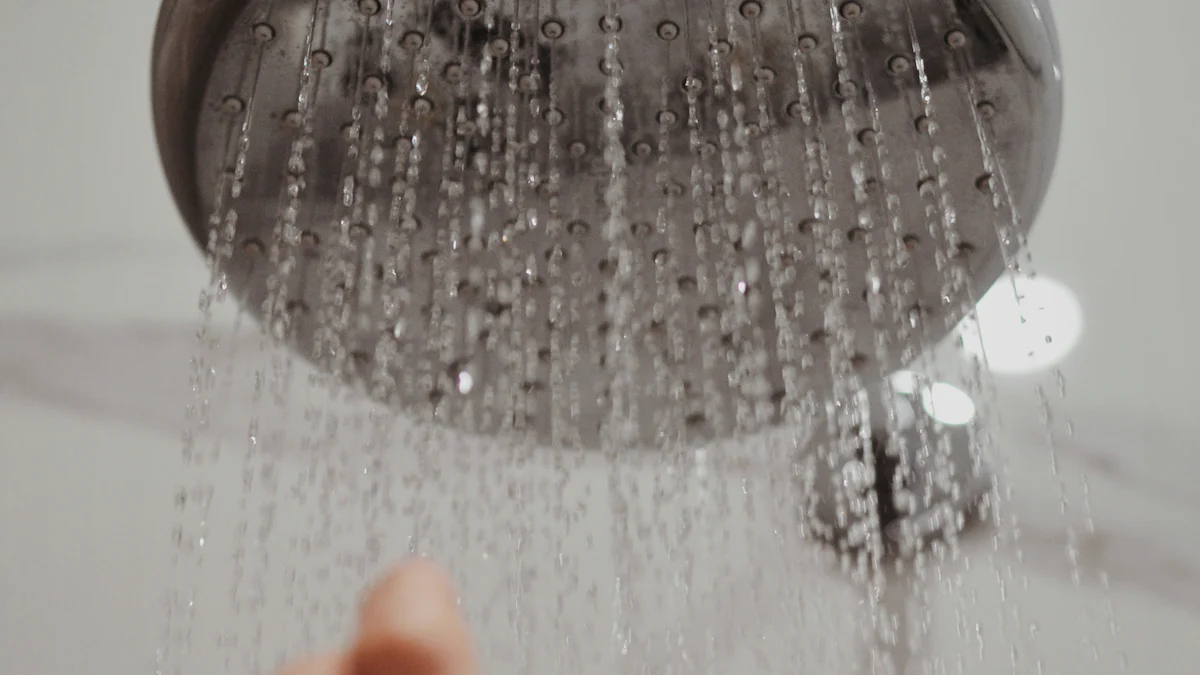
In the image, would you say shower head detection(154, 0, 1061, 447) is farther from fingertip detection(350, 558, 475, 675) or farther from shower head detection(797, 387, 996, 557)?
fingertip detection(350, 558, 475, 675)

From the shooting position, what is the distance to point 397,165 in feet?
2.45

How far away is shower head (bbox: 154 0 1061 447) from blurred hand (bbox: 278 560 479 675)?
0.36 metres

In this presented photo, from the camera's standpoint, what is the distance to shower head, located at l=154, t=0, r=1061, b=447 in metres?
0.69

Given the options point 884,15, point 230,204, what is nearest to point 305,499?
point 230,204

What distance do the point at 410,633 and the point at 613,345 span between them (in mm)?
448

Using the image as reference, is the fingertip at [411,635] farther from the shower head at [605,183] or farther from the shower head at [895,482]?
the shower head at [895,482]

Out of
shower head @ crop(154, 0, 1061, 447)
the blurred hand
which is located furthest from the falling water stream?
the blurred hand

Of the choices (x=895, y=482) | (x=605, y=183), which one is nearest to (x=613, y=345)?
(x=605, y=183)

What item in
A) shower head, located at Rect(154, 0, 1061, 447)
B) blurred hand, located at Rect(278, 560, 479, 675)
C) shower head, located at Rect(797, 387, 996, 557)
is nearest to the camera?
blurred hand, located at Rect(278, 560, 479, 675)

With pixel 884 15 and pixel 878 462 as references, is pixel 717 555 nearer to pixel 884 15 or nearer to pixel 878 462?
pixel 878 462

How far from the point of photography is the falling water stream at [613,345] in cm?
72

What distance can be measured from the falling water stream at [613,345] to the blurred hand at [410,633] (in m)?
0.36

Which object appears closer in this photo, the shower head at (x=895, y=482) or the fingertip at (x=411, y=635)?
the fingertip at (x=411, y=635)

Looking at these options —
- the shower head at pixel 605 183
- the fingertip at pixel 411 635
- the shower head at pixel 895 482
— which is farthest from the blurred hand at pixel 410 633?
the shower head at pixel 895 482
